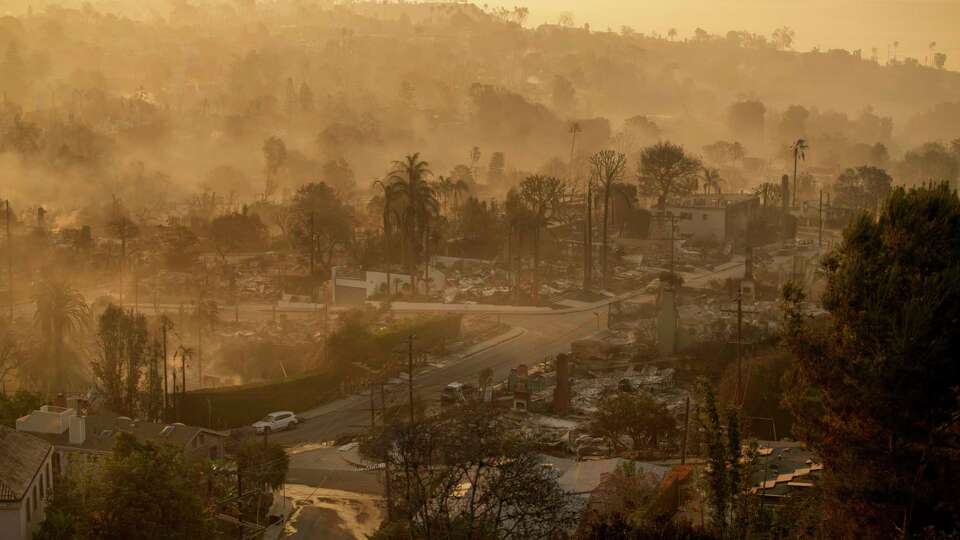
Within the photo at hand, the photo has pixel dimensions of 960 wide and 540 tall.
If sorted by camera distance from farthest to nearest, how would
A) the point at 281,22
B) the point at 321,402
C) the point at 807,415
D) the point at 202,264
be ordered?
1. the point at 281,22
2. the point at 202,264
3. the point at 321,402
4. the point at 807,415

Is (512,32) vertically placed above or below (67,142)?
above

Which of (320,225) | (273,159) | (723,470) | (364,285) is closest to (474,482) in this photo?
(723,470)

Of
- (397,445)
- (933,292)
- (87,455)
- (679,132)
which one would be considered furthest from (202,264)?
(679,132)

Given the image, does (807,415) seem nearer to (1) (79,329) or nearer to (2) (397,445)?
(2) (397,445)

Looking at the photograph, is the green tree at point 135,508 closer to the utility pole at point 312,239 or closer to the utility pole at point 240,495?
the utility pole at point 240,495

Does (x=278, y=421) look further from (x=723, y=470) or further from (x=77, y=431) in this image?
(x=723, y=470)

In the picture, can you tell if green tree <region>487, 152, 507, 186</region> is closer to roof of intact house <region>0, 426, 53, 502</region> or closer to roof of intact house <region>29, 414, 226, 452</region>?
roof of intact house <region>29, 414, 226, 452</region>
